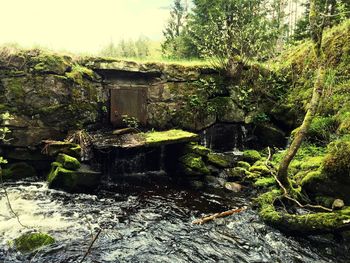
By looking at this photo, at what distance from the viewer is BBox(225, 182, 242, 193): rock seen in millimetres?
10655

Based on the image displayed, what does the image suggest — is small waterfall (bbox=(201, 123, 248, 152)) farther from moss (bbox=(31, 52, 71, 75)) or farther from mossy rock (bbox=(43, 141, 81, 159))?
moss (bbox=(31, 52, 71, 75))

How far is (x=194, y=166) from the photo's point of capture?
11.8 metres

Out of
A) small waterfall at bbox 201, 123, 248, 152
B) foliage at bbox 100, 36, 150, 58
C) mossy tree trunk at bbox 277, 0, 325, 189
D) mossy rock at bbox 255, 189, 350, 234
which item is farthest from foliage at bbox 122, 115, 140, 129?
foliage at bbox 100, 36, 150, 58

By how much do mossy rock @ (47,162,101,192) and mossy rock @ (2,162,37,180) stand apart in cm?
161

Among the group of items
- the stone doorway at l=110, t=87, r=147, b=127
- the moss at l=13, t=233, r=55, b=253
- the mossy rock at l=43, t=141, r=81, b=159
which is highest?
the stone doorway at l=110, t=87, r=147, b=127

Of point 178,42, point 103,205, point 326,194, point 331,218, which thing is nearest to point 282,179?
point 326,194

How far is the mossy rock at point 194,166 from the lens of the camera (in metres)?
11.7

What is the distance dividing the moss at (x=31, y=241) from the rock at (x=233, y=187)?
6.19 m

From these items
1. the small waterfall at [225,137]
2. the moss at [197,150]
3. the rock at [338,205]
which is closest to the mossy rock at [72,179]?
the moss at [197,150]

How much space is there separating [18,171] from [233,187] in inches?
314

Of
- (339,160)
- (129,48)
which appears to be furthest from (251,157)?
(129,48)

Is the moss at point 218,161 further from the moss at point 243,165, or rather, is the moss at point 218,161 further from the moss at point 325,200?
Answer: the moss at point 325,200

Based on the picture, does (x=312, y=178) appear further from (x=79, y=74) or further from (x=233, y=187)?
(x=79, y=74)

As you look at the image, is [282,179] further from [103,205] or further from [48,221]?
[48,221]
